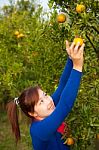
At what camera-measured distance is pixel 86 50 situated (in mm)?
2521

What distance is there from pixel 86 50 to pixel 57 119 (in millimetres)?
729

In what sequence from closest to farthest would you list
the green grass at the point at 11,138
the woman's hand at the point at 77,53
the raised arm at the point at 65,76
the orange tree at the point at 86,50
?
the woman's hand at the point at 77,53 < the raised arm at the point at 65,76 < the orange tree at the point at 86,50 < the green grass at the point at 11,138

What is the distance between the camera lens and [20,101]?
2281mm

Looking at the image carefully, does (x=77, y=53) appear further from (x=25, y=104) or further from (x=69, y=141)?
(x=69, y=141)

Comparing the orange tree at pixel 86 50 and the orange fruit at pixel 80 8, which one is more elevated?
the orange fruit at pixel 80 8

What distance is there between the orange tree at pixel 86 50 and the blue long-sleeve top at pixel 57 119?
0.64 feet

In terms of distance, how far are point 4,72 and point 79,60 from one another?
3.93m

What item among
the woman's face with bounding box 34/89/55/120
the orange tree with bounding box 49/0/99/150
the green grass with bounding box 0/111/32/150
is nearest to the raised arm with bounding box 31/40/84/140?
the woman's face with bounding box 34/89/55/120

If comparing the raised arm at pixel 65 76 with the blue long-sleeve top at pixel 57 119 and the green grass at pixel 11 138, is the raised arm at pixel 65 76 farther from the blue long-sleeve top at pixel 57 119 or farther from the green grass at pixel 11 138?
the green grass at pixel 11 138

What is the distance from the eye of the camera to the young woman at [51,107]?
191 centimetres

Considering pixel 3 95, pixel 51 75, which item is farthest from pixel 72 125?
pixel 3 95

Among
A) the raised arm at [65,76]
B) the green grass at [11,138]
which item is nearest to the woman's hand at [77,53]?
the raised arm at [65,76]

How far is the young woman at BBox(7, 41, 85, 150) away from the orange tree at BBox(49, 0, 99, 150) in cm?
18

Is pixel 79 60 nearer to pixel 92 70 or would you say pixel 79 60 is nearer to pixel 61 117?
pixel 61 117
